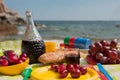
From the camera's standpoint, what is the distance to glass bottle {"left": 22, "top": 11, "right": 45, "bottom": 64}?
193cm

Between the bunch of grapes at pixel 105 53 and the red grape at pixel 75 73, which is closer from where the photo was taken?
the red grape at pixel 75 73

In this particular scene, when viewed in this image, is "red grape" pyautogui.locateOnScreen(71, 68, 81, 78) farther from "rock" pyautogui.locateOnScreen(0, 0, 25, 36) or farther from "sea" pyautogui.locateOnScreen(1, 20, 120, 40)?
"rock" pyautogui.locateOnScreen(0, 0, 25, 36)

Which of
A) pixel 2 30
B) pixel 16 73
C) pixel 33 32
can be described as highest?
pixel 33 32

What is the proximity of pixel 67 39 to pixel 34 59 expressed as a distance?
584 millimetres

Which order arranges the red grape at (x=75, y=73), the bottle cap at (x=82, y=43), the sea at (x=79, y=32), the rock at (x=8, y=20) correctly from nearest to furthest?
the red grape at (x=75, y=73), the bottle cap at (x=82, y=43), the sea at (x=79, y=32), the rock at (x=8, y=20)

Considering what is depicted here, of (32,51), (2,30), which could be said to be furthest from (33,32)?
(2,30)

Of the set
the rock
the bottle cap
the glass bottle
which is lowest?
the rock

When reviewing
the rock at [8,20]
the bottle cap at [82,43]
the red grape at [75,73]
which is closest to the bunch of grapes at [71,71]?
the red grape at [75,73]

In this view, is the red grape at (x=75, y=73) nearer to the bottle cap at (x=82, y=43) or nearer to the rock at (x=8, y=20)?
the bottle cap at (x=82, y=43)

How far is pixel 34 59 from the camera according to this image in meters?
1.94

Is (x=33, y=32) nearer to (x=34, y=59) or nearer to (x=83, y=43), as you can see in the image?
(x=34, y=59)

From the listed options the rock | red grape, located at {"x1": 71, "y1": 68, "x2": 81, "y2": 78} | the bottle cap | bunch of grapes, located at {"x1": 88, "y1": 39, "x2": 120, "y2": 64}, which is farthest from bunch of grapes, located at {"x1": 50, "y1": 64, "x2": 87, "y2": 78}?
the rock

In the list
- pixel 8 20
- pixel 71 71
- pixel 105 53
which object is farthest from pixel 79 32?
pixel 71 71

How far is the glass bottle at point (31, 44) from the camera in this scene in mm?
1927
